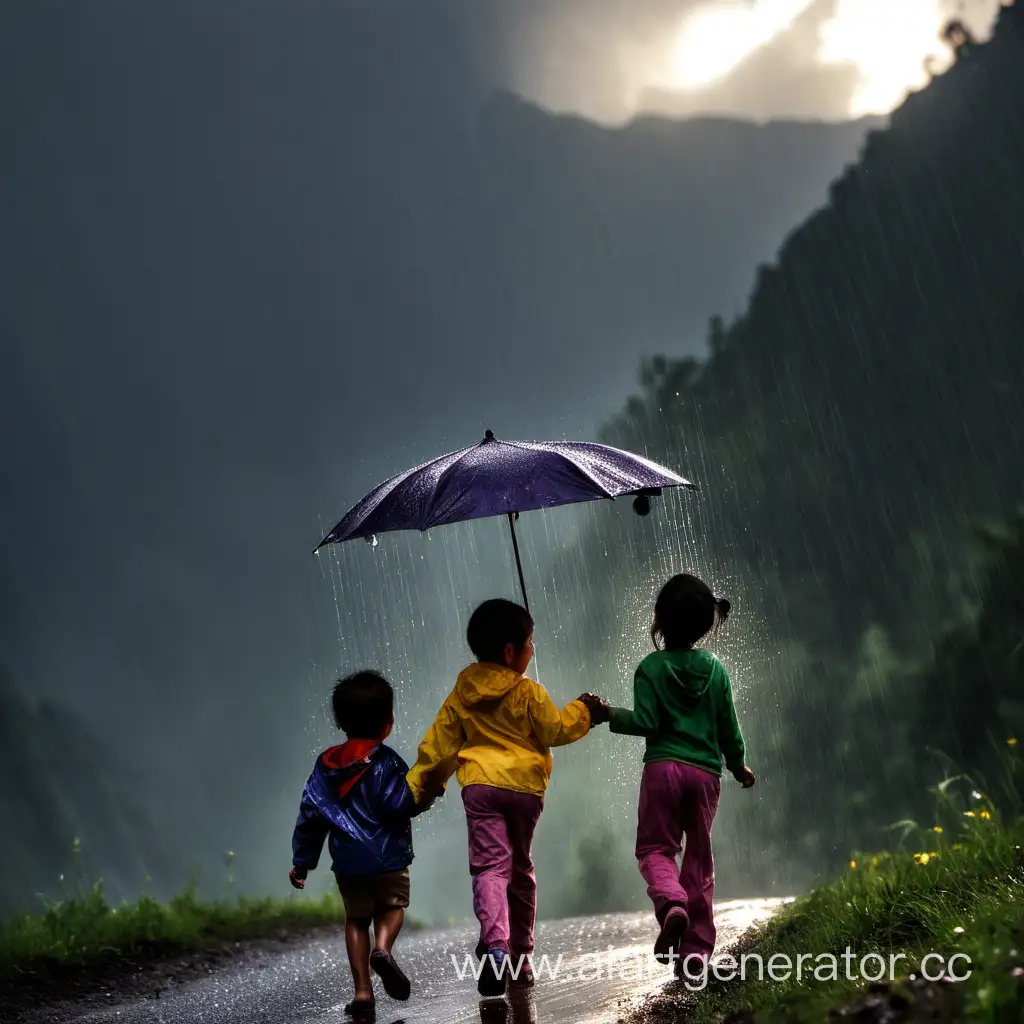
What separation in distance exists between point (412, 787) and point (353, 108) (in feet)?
195

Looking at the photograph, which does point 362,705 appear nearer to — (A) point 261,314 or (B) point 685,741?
(B) point 685,741

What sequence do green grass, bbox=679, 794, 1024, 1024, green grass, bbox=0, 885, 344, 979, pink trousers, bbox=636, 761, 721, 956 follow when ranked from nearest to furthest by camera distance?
1. green grass, bbox=679, 794, 1024, 1024
2. pink trousers, bbox=636, 761, 721, 956
3. green grass, bbox=0, 885, 344, 979

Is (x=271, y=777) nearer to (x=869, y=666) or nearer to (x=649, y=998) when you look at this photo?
(x=869, y=666)

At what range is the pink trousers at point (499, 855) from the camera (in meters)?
3.89

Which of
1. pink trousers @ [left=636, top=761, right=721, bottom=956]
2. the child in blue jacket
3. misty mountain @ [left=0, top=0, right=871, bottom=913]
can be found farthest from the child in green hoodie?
misty mountain @ [left=0, top=0, right=871, bottom=913]

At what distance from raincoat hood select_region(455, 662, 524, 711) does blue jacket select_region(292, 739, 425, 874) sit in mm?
376

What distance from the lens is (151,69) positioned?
5294 cm

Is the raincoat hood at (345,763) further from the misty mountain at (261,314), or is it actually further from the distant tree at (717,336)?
the misty mountain at (261,314)

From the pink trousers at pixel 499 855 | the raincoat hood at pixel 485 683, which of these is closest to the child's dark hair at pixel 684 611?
the raincoat hood at pixel 485 683

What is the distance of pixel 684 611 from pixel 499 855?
1060mm

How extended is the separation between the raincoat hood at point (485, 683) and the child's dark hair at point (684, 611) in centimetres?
55

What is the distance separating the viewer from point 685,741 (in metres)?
4.09

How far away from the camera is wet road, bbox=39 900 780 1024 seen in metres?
4.12

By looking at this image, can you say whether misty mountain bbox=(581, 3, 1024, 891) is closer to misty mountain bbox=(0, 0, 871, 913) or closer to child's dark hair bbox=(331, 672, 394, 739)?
child's dark hair bbox=(331, 672, 394, 739)
